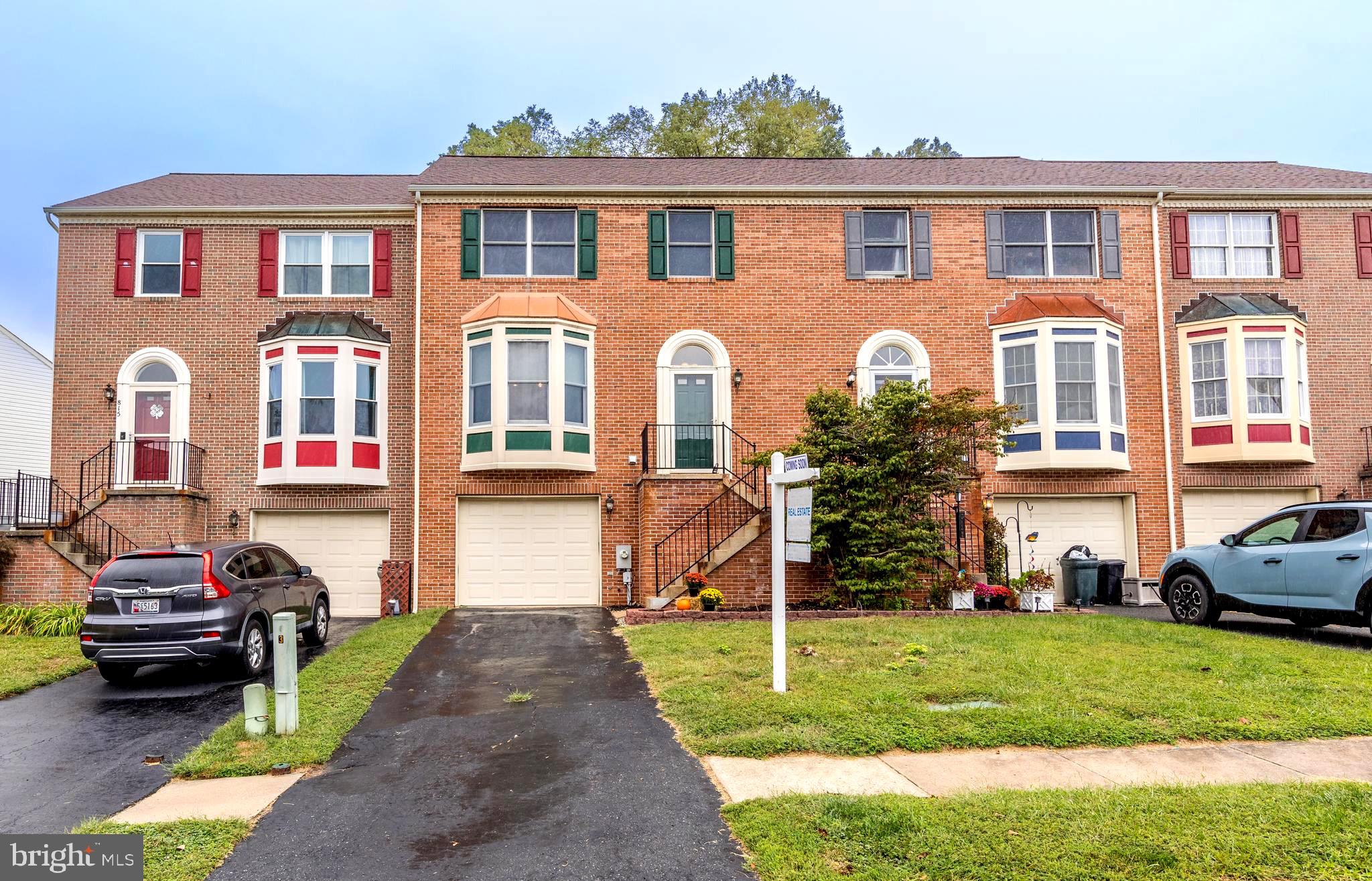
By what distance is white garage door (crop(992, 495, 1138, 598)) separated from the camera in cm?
1706

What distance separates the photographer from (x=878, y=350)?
1712cm

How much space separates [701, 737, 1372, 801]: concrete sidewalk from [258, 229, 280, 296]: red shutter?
14.6 m

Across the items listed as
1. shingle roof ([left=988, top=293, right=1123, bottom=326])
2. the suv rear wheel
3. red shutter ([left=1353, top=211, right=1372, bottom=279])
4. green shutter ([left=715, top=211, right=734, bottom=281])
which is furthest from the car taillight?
red shutter ([left=1353, top=211, right=1372, bottom=279])

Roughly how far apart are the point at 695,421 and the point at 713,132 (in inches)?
870

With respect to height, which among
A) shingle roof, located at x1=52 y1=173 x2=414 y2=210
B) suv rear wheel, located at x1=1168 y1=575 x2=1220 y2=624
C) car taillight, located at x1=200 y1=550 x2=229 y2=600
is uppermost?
shingle roof, located at x1=52 y1=173 x2=414 y2=210

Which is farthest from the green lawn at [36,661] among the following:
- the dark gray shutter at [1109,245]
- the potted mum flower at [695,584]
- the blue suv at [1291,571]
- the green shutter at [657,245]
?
the dark gray shutter at [1109,245]

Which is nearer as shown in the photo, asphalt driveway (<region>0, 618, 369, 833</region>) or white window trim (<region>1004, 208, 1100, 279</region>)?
asphalt driveway (<region>0, 618, 369, 833</region>)

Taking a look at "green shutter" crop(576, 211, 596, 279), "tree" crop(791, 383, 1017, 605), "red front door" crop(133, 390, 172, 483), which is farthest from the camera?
"green shutter" crop(576, 211, 596, 279)

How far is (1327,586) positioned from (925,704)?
20.7ft

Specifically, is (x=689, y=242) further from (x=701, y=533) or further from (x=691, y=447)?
(x=701, y=533)

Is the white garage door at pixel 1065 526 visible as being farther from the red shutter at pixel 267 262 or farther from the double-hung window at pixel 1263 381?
the red shutter at pixel 267 262

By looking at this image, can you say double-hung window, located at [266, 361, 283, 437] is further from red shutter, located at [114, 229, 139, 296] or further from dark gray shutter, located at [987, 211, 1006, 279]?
dark gray shutter, located at [987, 211, 1006, 279]

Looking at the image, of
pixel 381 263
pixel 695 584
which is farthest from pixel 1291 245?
pixel 381 263

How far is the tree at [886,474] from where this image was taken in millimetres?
13039
